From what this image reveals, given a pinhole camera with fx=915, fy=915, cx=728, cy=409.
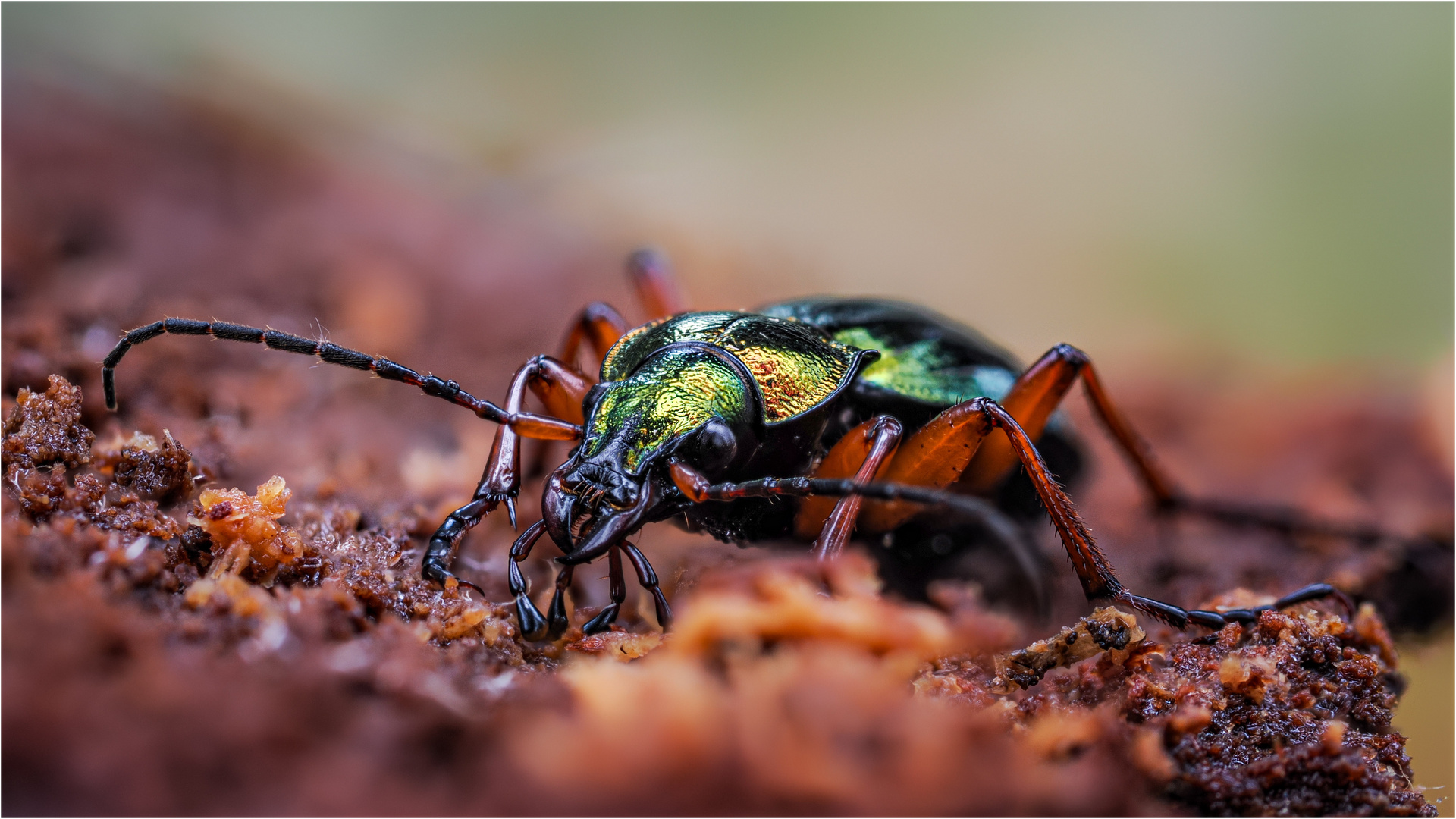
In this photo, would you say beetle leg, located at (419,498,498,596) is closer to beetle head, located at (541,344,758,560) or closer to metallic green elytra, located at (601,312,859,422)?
beetle head, located at (541,344,758,560)

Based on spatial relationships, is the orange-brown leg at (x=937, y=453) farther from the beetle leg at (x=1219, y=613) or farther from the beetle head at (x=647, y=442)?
the beetle leg at (x=1219, y=613)

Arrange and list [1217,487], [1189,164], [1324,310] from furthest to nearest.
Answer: [1189,164] < [1324,310] < [1217,487]

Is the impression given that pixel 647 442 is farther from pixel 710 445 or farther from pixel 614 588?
pixel 614 588

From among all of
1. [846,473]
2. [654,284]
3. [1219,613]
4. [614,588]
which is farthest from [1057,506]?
[654,284]

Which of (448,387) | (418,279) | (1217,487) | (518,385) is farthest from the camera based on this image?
(418,279)

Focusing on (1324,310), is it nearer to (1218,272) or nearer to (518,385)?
(1218,272)

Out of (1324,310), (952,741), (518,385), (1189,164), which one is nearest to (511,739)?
(952,741)
